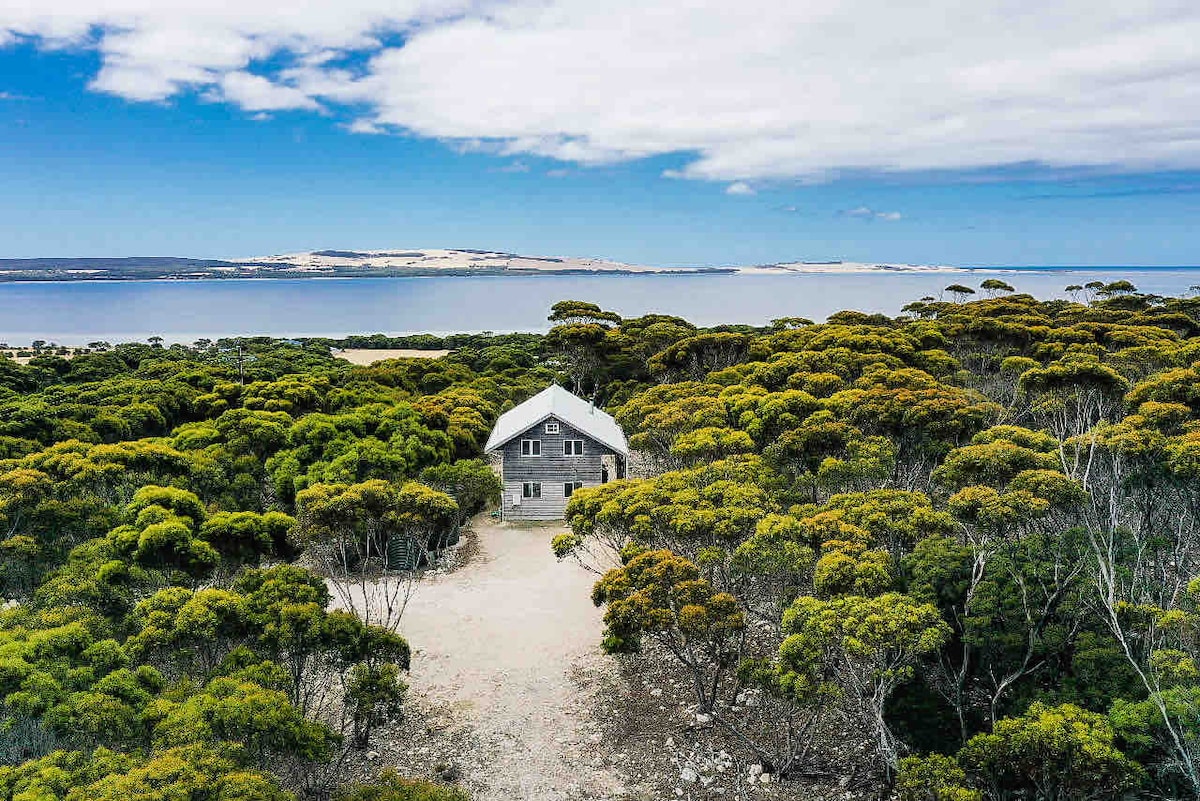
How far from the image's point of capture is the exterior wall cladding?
2984cm

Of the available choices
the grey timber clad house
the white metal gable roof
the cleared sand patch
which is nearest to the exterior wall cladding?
the grey timber clad house

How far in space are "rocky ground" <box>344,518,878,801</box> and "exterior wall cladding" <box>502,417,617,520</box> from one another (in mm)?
7338

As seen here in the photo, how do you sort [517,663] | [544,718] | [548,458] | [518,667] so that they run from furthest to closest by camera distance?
[548,458]
[517,663]
[518,667]
[544,718]

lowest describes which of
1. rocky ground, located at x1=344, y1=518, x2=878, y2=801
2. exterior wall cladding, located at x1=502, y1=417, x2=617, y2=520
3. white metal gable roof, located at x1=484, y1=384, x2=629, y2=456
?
rocky ground, located at x1=344, y1=518, x2=878, y2=801

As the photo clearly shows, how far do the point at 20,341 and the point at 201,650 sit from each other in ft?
359

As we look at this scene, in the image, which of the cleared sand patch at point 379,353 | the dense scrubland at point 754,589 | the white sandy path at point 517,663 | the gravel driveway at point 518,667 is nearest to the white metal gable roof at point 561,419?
the dense scrubland at point 754,589

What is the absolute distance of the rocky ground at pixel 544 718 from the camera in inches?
573

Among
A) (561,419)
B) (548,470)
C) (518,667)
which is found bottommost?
(518,667)

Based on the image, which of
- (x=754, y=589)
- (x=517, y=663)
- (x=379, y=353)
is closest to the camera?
(x=754, y=589)

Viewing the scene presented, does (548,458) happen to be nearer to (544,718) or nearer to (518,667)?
(518,667)

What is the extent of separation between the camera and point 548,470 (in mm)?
30141

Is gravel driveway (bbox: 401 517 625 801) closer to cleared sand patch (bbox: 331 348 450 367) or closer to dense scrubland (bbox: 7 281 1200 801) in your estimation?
dense scrubland (bbox: 7 281 1200 801)

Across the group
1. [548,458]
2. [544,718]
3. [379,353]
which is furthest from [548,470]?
[379,353]

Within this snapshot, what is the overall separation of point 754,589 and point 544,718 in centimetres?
614
